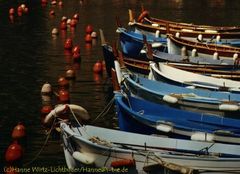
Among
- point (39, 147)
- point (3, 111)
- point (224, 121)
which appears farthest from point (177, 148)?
point (3, 111)

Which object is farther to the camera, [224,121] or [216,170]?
[224,121]

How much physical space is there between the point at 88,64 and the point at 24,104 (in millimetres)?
8814

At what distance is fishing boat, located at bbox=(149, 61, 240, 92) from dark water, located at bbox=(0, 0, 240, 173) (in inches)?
110

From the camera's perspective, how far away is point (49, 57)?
32625 millimetres

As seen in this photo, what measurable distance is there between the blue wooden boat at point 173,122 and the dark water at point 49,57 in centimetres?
241

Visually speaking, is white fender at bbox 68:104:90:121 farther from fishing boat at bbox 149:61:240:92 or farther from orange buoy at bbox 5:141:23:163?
fishing boat at bbox 149:61:240:92

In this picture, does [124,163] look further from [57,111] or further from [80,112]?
[80,112]

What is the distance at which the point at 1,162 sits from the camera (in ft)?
53.4

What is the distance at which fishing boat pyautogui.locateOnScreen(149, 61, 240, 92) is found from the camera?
62.9 feet

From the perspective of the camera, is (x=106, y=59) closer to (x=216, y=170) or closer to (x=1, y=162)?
(x=1, y=162)

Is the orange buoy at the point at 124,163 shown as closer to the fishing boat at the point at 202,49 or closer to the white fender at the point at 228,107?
the white fender at the point at 228,107

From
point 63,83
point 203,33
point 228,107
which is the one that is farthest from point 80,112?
point 203,33

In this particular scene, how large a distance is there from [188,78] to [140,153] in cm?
813

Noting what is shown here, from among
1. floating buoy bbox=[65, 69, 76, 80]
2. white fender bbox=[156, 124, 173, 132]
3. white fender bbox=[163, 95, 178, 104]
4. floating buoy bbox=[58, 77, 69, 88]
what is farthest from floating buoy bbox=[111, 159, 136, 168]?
floating buoy bbox=[65, 69, 76, 80]
